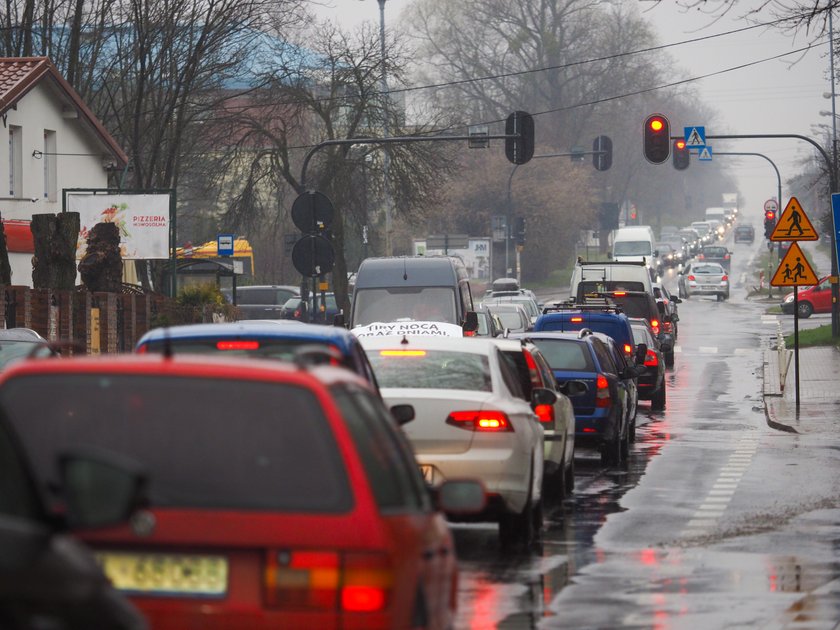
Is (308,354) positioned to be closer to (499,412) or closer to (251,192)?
(499,412)

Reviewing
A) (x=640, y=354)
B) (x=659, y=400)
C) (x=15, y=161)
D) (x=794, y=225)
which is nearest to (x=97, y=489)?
(x=640, y=354)

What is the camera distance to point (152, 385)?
219 inches

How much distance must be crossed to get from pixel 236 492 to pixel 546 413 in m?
10.2

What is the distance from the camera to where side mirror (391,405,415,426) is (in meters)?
11.9

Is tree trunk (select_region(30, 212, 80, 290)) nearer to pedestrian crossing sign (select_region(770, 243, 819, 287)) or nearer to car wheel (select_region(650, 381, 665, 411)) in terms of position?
car wheel (select_region(650, 381, 665, 411))

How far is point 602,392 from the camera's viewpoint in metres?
19.6

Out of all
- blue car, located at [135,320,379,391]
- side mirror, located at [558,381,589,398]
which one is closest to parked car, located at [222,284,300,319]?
side mirror, located at [558,381,589,398]

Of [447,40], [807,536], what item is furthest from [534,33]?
[807,536]

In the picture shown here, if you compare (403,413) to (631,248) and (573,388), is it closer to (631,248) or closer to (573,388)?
(573,388)

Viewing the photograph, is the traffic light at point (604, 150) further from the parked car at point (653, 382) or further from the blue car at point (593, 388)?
the blue car at point (593, 388)

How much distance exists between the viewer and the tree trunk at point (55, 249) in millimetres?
30688

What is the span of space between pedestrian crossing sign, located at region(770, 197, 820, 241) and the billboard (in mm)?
15458

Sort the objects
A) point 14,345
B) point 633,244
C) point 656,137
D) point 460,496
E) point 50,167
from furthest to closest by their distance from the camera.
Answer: point 633,244 → point 50,167 → point 656,137 → point 14,345 → point 460,496

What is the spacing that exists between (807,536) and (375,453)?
8.01 m
